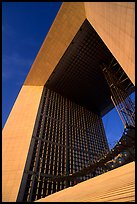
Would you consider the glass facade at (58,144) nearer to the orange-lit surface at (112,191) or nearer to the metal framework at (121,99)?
the metal framework at (121,99)

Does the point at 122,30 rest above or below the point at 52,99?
below

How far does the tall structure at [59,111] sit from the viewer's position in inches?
858

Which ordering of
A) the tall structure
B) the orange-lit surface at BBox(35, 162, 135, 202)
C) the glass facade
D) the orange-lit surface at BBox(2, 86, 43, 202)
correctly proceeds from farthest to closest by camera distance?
the tall structure
the glass facade
the orange-lit surface at BBox(2, 86, 43, 202)
the orange-lit surface at BBox(35, 162, 135, 202)

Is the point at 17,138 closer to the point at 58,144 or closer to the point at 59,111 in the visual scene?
the point at 58,144

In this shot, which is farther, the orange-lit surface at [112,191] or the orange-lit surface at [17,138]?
the orange-lit surface at [17,138]

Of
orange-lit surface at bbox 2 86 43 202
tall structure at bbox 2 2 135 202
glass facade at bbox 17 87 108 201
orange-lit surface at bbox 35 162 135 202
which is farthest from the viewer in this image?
tall structure at bbox 2 2 135 202

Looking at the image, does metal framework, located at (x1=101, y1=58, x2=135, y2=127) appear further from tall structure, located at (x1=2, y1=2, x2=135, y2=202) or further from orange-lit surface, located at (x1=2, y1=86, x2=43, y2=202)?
orange-lit surface, located at (x1=2, y1=86, x2=43, y2=202)

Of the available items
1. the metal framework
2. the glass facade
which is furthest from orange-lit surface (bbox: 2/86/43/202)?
the metal framework

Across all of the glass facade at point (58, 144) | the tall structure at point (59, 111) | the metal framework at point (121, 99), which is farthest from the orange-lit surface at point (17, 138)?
the metal framework at point (121, 99)

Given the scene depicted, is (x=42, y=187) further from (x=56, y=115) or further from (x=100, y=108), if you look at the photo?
(x=100, y=108)

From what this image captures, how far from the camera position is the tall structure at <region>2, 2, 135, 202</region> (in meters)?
21.8

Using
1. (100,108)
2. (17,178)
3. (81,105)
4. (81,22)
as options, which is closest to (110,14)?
(81,22)

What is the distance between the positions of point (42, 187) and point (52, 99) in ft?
61.2

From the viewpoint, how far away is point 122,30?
27.1ft
